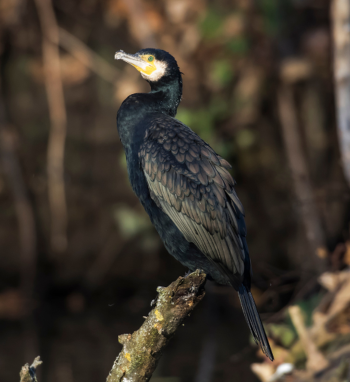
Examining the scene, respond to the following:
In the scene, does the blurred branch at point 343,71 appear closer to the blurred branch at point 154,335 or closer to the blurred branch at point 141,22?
the blurred branch at point 141,22

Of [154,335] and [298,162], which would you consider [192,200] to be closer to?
[154,335]

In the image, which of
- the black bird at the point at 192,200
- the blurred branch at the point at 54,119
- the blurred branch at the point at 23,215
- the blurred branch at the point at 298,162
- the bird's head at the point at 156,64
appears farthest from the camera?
the blurred branch at the point at 23,215

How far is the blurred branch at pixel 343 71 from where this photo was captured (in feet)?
12.5

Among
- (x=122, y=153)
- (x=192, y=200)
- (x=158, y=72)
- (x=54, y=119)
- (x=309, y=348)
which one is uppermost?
(x=54, y=119)

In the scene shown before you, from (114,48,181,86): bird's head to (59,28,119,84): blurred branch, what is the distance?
358 centimetres

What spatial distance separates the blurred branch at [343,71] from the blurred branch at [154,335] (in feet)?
8.16

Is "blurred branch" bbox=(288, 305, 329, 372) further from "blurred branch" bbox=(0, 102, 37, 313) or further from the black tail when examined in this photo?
"blurred branch" bbox=(0, 102, 37, 313)

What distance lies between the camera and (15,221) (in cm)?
627

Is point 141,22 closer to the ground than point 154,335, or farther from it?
farther from it

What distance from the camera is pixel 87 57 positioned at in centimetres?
606

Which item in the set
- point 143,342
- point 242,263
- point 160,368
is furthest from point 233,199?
point 160,368

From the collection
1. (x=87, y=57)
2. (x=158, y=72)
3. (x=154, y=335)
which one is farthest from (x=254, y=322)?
(x=87, y=57)

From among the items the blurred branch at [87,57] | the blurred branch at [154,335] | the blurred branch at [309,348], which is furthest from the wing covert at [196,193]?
the blurred branch at [87,57]

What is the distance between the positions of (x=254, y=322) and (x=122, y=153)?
13.6 feet
